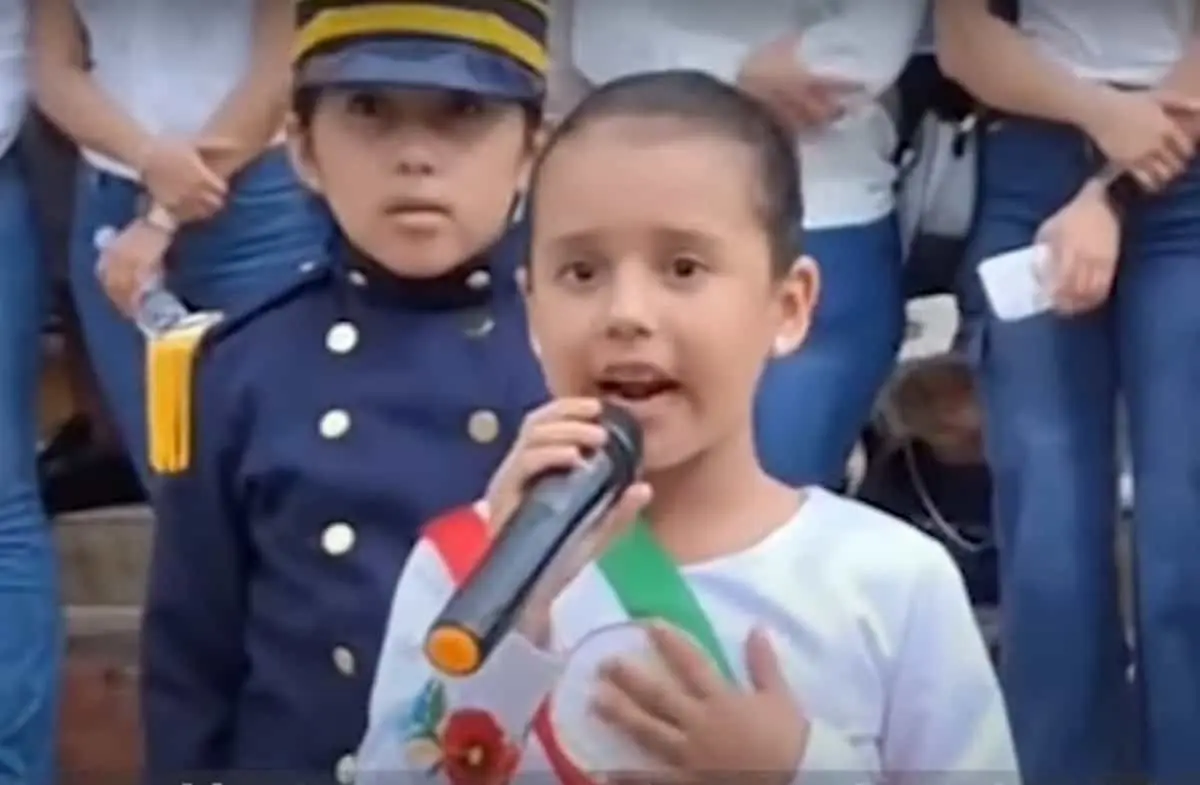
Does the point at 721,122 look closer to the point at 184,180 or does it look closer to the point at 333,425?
the point at 333,425

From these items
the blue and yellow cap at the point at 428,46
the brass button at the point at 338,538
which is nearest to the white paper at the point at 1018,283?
the blue and yellow cap at the point at 428,46

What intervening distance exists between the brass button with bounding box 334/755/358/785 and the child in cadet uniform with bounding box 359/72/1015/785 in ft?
0.35

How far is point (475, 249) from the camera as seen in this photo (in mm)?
1139

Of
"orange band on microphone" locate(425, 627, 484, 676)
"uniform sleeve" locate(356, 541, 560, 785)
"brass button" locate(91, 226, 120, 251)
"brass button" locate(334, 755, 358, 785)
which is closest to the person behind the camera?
"orange band on microphone" locate(425, 627, 484, 676)

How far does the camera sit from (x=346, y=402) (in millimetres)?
1139

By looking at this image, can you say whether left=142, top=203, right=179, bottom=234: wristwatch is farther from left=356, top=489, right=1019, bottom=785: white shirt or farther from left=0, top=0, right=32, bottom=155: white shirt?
left=356, top=489, right=1019, bottom=785: white shirt

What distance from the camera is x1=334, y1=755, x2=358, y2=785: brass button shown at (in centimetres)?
112

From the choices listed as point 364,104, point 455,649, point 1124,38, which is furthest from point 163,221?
point 455,649

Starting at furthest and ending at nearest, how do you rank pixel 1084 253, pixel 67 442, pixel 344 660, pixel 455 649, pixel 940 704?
pixel 67 442 → pixel 1084 253 → pixel 344 660 → pixel 940 704 → pixel 455 649

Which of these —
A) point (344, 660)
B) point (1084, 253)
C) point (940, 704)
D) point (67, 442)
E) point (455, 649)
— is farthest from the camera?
point (67, 442)

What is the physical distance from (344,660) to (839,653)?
0.75 ft

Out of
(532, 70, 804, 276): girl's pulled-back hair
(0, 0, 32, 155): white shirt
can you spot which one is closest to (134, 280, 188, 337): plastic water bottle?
(0, 0, 32, 155): white shirt

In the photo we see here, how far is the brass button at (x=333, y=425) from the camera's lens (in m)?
1.13

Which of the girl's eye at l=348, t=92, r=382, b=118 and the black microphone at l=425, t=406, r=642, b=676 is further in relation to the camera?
the girl's eye at l=348, t=92, r=382, b=118
